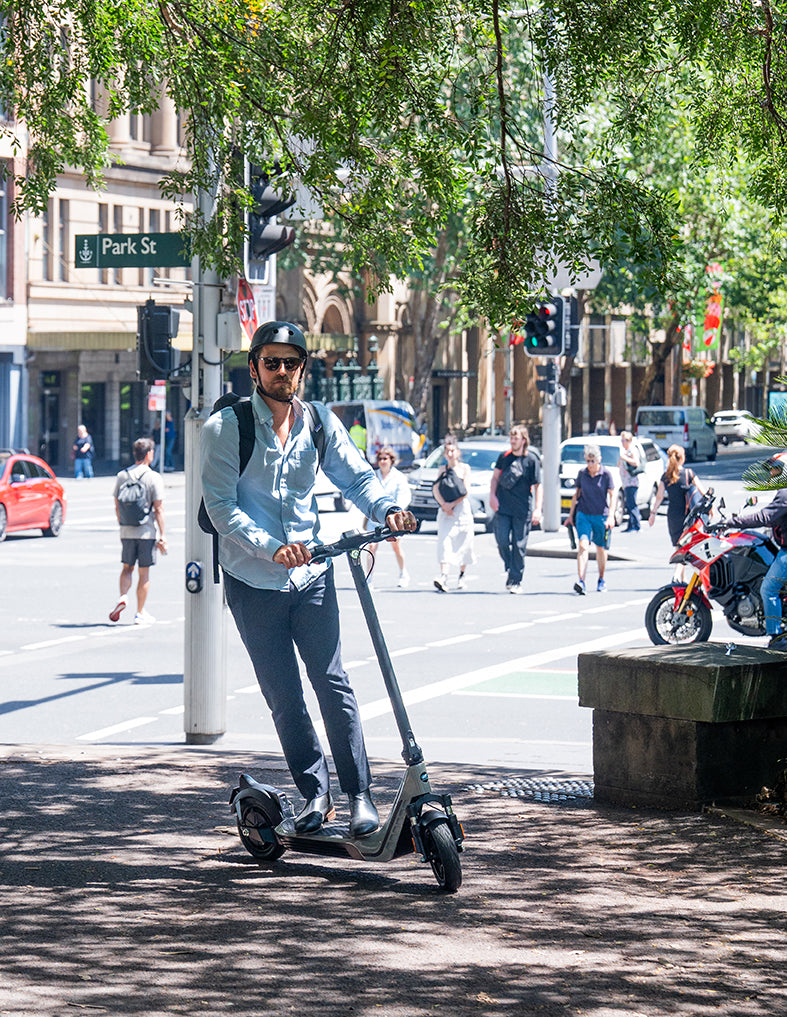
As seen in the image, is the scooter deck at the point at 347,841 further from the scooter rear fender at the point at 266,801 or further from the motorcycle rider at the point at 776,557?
the motorcycle rider at the point at 776,557

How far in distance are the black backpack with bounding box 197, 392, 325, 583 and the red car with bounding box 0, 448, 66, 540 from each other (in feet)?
69.4

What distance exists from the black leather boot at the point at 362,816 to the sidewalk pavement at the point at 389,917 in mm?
174

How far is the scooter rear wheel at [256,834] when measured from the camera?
6.12 metres

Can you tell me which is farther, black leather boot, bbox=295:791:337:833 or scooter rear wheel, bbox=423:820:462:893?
black leather boot, bbox=295:791:337:833

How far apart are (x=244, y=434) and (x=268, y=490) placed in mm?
214

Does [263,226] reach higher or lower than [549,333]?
higher

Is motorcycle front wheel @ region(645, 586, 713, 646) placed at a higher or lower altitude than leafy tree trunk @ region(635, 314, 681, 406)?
lower

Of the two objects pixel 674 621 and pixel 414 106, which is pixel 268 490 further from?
pixel 674 621

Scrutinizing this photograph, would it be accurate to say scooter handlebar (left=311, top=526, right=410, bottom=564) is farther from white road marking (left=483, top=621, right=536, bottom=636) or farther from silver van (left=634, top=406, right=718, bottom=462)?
silver van (left=634, top=406, right=718, bottom=462)

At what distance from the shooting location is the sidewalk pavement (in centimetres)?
467

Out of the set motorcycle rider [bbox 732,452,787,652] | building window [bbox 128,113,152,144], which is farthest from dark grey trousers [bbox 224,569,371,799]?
building window [bbox 128,113,152,144]

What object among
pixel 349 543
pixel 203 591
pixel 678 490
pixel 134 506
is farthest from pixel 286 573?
pixel 678 490

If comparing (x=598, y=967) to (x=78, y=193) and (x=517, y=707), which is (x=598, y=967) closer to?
(x=517, y=707)

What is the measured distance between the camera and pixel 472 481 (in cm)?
2998
